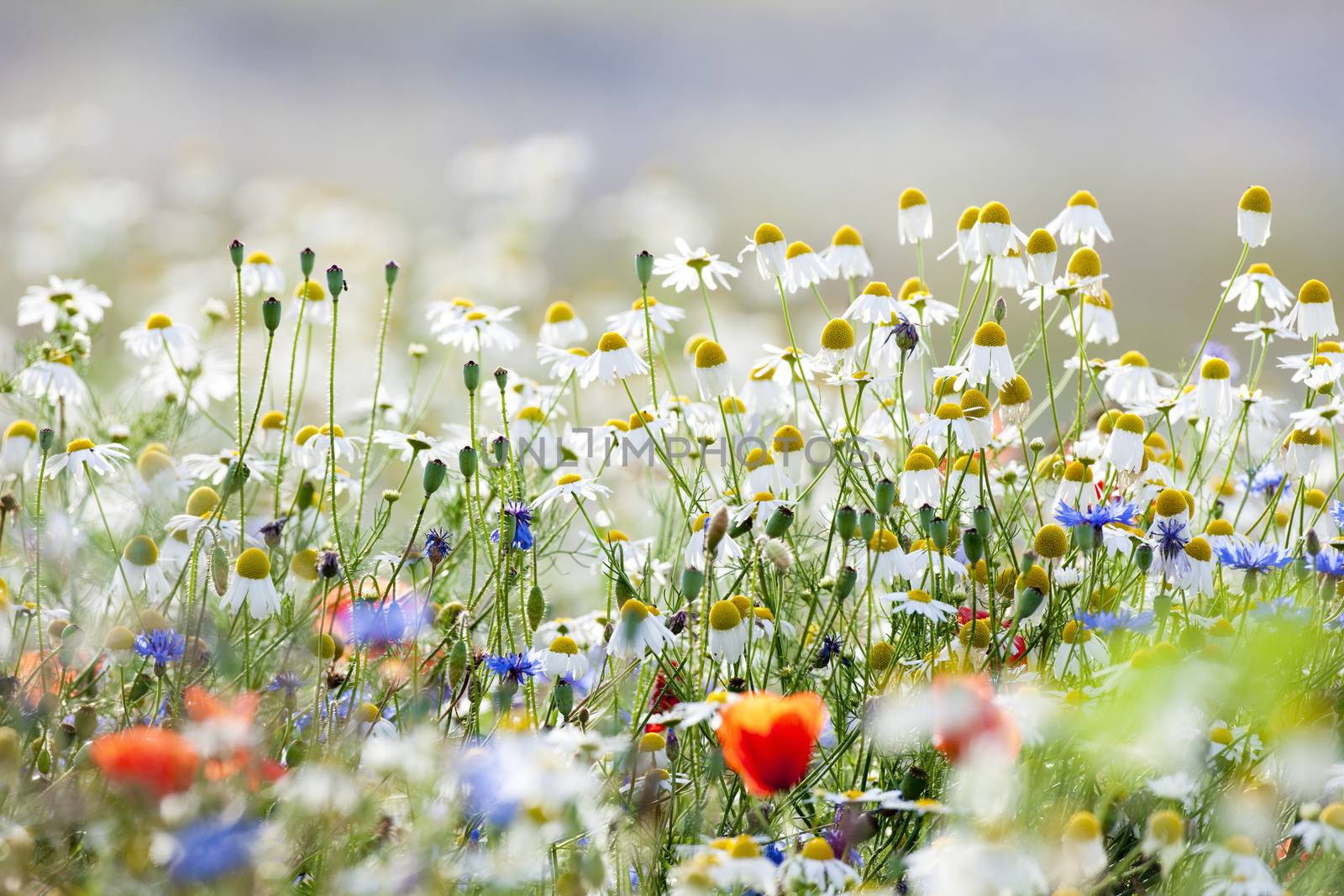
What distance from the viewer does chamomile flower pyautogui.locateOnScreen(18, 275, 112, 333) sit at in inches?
114

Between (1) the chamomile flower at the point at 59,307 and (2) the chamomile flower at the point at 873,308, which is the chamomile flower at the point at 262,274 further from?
(2) the chamomile flower at the point at 873,308

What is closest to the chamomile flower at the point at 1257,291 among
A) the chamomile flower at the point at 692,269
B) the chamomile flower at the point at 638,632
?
the chamomile flower at the point at 692,269

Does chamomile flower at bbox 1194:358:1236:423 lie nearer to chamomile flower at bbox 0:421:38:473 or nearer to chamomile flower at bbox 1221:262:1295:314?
chamomile flower at bbox 1221:262:1295:314

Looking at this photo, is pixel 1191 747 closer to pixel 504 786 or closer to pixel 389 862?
pixel 504 786

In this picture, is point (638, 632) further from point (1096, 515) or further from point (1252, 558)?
point (1252, 558)

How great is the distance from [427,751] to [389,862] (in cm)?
26

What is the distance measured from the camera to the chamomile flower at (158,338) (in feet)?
8.81

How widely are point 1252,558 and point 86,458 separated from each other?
1.91m

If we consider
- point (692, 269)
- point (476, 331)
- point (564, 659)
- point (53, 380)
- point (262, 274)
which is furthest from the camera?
point (262, 274)

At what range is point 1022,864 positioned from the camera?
1179 millimetres

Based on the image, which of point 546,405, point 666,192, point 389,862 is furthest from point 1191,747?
point 666,192

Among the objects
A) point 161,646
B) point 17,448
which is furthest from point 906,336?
point 17,448

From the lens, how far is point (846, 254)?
7.86 feet

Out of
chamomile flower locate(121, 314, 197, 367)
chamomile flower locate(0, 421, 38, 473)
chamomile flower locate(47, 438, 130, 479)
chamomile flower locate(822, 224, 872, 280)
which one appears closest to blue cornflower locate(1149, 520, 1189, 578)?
chamomile flower locate(822, 224, 872, 280)
